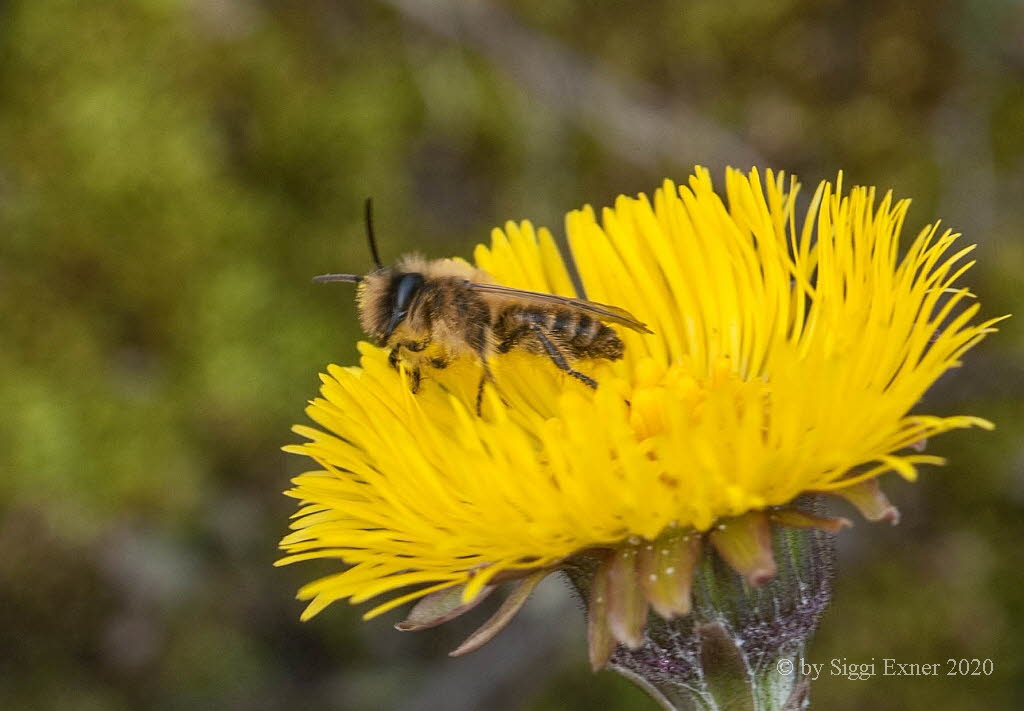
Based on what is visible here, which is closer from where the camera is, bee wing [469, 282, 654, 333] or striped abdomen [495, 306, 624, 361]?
bee wing [469, 282, 654, 333]

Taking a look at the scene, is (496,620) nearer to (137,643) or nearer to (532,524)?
(532,524)

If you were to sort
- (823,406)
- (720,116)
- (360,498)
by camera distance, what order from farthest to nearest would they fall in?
1. (720,116)
2. (360,498)
3. (823,406)

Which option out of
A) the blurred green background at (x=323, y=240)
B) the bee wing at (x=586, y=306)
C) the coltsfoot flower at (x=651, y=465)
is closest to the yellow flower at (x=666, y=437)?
the coltsfoot flower at (x=651, y=465)

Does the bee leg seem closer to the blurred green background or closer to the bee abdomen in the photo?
the bee abdomen

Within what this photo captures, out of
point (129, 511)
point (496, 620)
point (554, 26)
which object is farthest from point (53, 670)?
point (554, 26)

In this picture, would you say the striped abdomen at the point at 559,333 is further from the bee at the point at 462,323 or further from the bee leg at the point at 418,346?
the bee leg at the point at 418,346

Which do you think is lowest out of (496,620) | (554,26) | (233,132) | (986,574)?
(496,620)

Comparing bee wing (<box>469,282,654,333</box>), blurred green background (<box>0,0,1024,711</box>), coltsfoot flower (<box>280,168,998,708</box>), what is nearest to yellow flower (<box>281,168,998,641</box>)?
coltsfoot flower (<box>280,168,998,708</box>)
